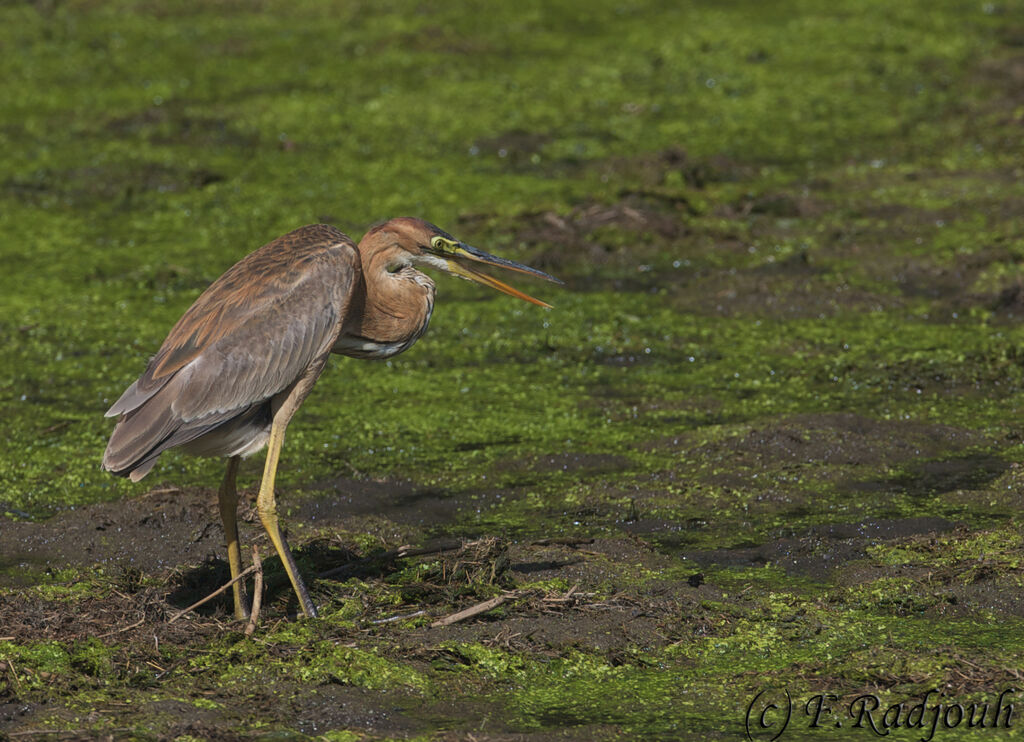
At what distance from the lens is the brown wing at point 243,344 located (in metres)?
5.09

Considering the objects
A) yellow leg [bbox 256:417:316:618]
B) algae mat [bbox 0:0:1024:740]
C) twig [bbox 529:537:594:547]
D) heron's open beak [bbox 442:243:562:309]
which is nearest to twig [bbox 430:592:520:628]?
algae mat [bbox 0:0:1024:740]

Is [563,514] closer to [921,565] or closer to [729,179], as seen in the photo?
[921,565]

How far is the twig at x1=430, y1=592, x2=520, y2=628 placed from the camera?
4859 millimetres

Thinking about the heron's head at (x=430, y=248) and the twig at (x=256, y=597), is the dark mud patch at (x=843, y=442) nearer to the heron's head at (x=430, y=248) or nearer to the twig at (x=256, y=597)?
the heron's head at (x=430, y=248)

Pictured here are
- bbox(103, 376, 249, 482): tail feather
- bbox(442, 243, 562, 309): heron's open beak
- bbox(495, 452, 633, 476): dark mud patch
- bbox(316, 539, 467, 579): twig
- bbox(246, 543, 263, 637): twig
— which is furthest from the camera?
bbox(495, 452, 633, 476): dark mud patch

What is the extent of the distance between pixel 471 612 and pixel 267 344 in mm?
1239

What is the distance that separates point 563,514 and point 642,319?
8.23ft

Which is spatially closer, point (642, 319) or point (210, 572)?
point (210, 572)

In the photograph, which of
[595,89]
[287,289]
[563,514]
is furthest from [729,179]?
[287,289]

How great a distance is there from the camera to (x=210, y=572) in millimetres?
5492

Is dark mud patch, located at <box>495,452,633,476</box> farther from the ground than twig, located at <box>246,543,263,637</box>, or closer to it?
closer to it

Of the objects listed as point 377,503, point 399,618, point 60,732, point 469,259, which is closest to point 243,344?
point 469,259

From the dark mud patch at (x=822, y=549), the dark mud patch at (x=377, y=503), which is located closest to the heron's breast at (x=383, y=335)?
the dark mud patch at (x=377, y=503)

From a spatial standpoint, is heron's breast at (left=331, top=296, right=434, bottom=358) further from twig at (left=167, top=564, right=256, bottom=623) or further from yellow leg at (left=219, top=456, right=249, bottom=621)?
twig at (left=167, top=564, right=256, bottom=623)
